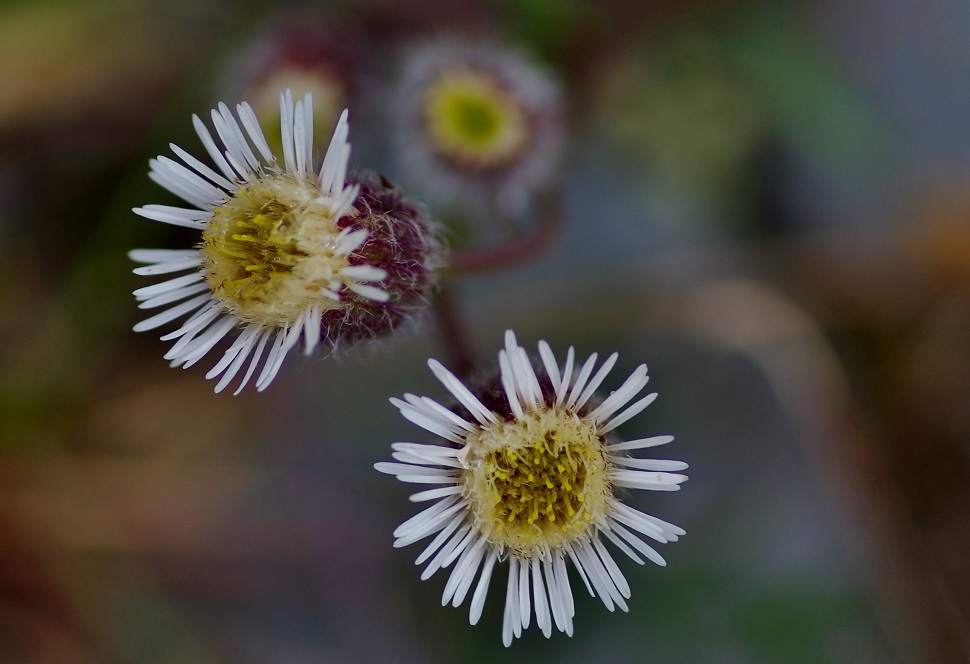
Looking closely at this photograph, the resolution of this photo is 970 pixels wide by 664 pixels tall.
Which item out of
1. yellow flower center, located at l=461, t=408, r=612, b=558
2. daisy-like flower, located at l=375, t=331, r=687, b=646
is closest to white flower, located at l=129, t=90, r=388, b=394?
daisy-like flower, located at l=375, t=331, r=687, b=646

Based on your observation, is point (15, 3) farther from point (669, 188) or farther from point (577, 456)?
point (577, 456)

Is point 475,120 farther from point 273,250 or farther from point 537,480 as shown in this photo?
point 537,480

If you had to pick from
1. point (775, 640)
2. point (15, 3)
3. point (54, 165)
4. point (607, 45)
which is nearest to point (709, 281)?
point (607, 45)

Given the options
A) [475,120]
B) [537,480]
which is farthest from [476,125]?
[537,480]

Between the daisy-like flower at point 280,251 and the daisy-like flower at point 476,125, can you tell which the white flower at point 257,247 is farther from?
the daisy-like flower at point 476,125

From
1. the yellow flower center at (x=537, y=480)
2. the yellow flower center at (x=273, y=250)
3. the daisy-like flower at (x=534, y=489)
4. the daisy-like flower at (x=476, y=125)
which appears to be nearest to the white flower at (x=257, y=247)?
the yellow flower center at (x=273, y=250)

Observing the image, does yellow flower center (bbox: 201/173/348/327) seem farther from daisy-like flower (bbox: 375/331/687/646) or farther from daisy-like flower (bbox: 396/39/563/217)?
daisy-like flower (bbox: 396/39/563/217)
